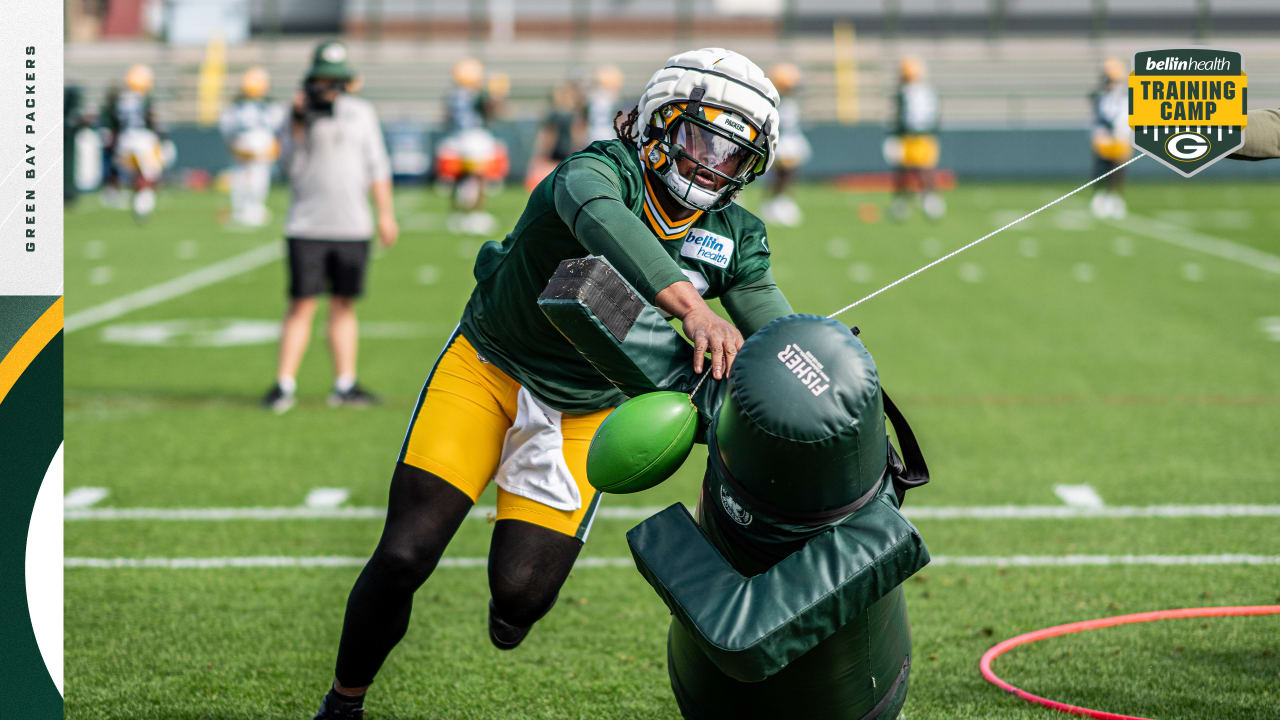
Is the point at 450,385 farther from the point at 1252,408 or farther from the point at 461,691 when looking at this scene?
the point at 1252,408

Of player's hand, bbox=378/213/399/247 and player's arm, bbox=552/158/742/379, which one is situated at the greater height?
player's arm, bbox=552/158/742/379

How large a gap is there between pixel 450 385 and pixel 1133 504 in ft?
13.6

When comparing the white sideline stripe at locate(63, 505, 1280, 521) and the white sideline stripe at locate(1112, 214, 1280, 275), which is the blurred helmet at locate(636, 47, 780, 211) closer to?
the white sideline stripe at locate(63, 505, 1280, 521)

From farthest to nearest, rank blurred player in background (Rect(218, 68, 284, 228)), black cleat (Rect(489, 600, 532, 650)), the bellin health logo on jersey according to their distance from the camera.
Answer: blurred player in background (Rect(218, 68, 284, 228)) → black cleat (Rect(489, 600, 532, 650)) → the bellin health logo on jersey

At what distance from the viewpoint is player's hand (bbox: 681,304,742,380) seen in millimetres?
3045

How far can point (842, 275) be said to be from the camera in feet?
52.8

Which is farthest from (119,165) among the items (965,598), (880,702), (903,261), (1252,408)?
(880,702)

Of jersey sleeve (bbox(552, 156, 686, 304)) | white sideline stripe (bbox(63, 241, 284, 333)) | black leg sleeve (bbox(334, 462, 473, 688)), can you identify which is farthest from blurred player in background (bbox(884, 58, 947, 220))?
jersey sleeve (bbox(552, 156, 686, 304))

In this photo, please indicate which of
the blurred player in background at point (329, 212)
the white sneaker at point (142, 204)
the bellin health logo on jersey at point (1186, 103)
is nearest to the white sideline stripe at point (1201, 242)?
the blurred player in background at point (329, 212)

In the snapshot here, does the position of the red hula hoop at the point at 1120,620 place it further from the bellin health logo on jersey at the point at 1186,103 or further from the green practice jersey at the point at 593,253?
the bellin health logo on jersey at the point at 1186,103

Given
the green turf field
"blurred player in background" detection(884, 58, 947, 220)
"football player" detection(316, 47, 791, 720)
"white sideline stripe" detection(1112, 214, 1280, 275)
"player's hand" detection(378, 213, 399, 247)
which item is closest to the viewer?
"football player" detection(316, 47, 791, 720)

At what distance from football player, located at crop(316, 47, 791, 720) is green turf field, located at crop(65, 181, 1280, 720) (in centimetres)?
57

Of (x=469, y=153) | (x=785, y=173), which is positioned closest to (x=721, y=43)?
(x=785, y=173)

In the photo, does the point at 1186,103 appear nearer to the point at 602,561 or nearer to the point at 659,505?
the point at 602,561
